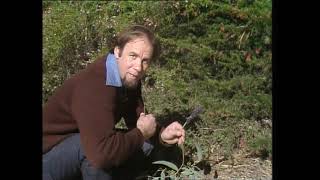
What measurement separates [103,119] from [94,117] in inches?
1.1

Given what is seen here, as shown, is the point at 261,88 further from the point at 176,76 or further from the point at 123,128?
the point at 123,128

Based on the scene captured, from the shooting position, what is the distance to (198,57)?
198 cm

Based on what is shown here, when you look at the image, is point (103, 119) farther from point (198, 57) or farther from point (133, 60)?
point (198, 57)

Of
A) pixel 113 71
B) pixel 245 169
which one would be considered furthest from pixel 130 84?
pixel 245 169

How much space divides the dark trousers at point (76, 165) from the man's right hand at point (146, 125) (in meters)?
0.03

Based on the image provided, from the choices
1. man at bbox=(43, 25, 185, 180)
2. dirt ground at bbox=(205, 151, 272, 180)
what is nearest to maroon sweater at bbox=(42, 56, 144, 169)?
man at bbox=(43, 25, 185, 180)

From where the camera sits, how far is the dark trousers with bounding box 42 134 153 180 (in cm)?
191

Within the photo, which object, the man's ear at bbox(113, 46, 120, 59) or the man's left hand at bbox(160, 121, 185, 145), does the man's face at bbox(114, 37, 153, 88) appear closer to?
the man's ear at bbox(113, 46, 120, 59)

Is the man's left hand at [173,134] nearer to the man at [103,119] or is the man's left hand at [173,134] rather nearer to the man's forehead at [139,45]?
the man at [103,119]

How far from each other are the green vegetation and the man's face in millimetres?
32

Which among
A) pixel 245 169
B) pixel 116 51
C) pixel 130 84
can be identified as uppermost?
pixel 116 51

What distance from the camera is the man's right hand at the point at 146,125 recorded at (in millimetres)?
1929

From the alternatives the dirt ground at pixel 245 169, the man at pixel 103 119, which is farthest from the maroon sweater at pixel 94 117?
the dirt ground at pixel 245 169

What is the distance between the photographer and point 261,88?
197 cm
